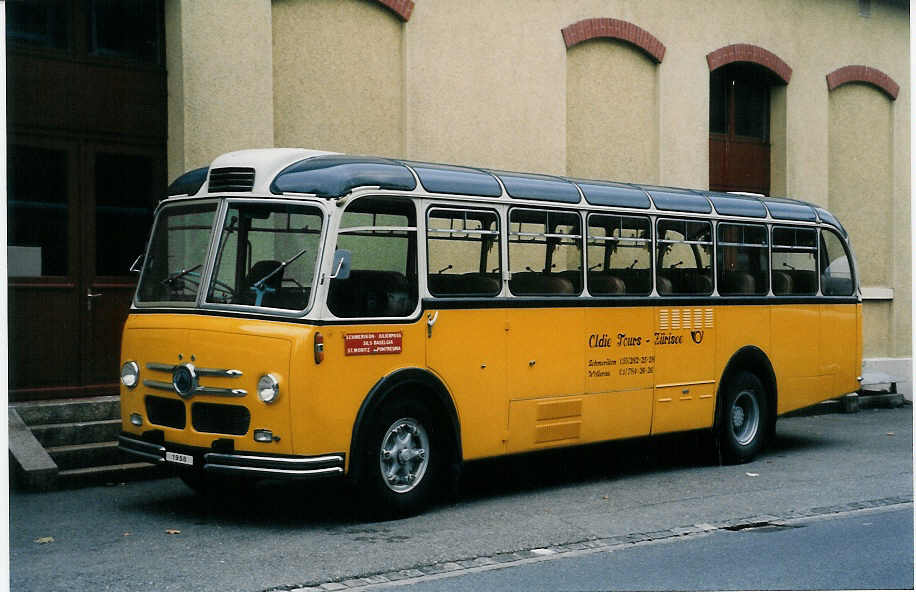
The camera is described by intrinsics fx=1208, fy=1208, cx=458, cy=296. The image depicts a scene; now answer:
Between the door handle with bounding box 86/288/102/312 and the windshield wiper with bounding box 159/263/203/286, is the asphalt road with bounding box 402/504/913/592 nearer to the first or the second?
the windshield wiper with bounding box 159/263/203/286

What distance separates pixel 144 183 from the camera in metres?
12.9

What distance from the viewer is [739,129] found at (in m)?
19.8

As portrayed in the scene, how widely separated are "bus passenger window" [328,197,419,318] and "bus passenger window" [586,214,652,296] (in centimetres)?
224

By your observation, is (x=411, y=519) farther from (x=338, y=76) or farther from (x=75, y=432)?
(x=338, y=76)

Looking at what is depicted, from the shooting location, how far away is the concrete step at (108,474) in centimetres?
1034

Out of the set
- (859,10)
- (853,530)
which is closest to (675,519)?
(853,530)

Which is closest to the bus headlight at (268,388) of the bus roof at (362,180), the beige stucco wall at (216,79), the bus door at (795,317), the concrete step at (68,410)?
the bus roof at (362,180)

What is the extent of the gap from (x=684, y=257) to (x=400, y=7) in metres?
5.02

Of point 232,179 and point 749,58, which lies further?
point 749,58

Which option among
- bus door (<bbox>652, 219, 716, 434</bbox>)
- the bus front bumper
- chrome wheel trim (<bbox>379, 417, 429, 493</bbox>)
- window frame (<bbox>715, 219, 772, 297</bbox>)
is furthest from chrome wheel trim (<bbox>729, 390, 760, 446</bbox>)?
the bus front bumper

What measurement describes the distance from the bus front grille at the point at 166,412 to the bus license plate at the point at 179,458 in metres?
0.20

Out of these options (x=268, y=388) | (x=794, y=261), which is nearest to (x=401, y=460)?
(x=268, y=388)

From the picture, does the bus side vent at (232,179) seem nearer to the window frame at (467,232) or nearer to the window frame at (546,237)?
the window frame at (467,232)

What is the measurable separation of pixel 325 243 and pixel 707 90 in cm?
1135
